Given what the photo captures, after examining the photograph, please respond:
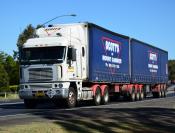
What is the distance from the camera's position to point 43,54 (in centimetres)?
2650

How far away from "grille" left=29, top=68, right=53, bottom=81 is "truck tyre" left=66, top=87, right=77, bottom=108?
135cm

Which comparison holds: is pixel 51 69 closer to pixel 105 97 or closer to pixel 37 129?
pixel 105 97

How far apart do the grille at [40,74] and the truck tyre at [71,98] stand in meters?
1.35

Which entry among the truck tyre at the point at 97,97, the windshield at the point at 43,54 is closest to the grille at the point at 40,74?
the windshield at the point at 43,54

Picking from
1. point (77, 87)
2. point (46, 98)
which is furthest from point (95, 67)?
point (46, 98)

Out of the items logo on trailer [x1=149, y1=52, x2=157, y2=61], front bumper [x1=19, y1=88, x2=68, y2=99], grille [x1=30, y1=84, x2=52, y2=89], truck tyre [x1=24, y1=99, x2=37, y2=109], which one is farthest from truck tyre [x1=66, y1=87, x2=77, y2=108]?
logo on trailer [x1=149, y1=52, x2=157, y2=61]

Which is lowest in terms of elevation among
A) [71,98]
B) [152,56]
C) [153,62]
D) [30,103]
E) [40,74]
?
[30,103]

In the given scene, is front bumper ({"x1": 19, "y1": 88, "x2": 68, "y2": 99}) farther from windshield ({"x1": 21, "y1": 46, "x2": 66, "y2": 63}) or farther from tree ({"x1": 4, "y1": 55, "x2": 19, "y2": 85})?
tree ({"x1": 4, "y1": 55, "x2": 19, "y2": 85})

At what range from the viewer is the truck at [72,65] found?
2627cm

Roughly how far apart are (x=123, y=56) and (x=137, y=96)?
14.0 ft

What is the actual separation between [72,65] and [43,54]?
1.59 m

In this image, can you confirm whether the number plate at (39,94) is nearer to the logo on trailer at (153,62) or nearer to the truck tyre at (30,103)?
the truck tyre at (30,103)

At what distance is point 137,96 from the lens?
38.9 metres

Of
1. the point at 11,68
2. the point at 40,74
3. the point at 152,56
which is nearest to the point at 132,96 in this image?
the point at 152,56
